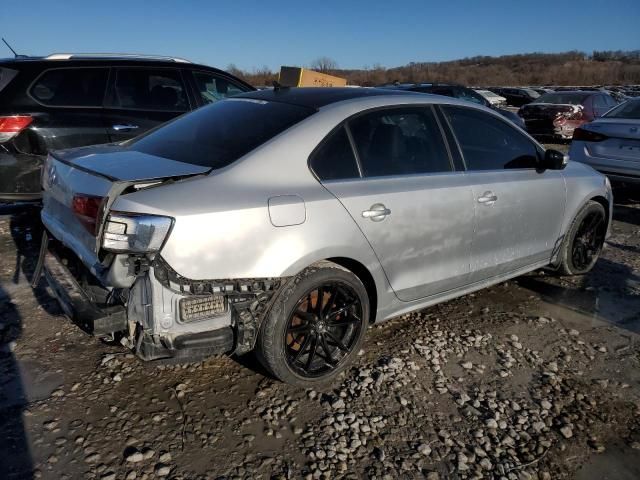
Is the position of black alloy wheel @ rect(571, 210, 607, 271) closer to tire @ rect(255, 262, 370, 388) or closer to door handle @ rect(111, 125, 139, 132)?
tire @ rect(255, 262, 370, 388)

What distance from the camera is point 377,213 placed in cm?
297

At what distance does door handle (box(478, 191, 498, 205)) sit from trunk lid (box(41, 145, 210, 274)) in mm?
1901

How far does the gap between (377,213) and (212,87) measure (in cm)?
390

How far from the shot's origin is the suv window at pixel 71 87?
4.91 meters

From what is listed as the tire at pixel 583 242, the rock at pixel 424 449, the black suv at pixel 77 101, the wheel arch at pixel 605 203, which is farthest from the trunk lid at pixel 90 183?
the wheel arch at pixel 605 203

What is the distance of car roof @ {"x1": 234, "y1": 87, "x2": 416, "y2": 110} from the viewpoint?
318 centimetres

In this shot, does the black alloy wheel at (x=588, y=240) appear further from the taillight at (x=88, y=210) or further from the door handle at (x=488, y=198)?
the taillight at (x=88, y=210)

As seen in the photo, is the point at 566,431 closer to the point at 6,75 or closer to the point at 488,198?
the point at 488,198

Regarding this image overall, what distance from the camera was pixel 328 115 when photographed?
2.99 metres

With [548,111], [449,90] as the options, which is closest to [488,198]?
[449,90]

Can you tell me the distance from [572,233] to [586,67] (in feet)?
291

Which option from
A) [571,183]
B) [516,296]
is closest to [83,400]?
[516,296]

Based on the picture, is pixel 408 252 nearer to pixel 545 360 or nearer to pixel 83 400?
pixel 545 360

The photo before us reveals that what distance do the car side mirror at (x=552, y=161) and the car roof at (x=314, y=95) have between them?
50.9 inches
